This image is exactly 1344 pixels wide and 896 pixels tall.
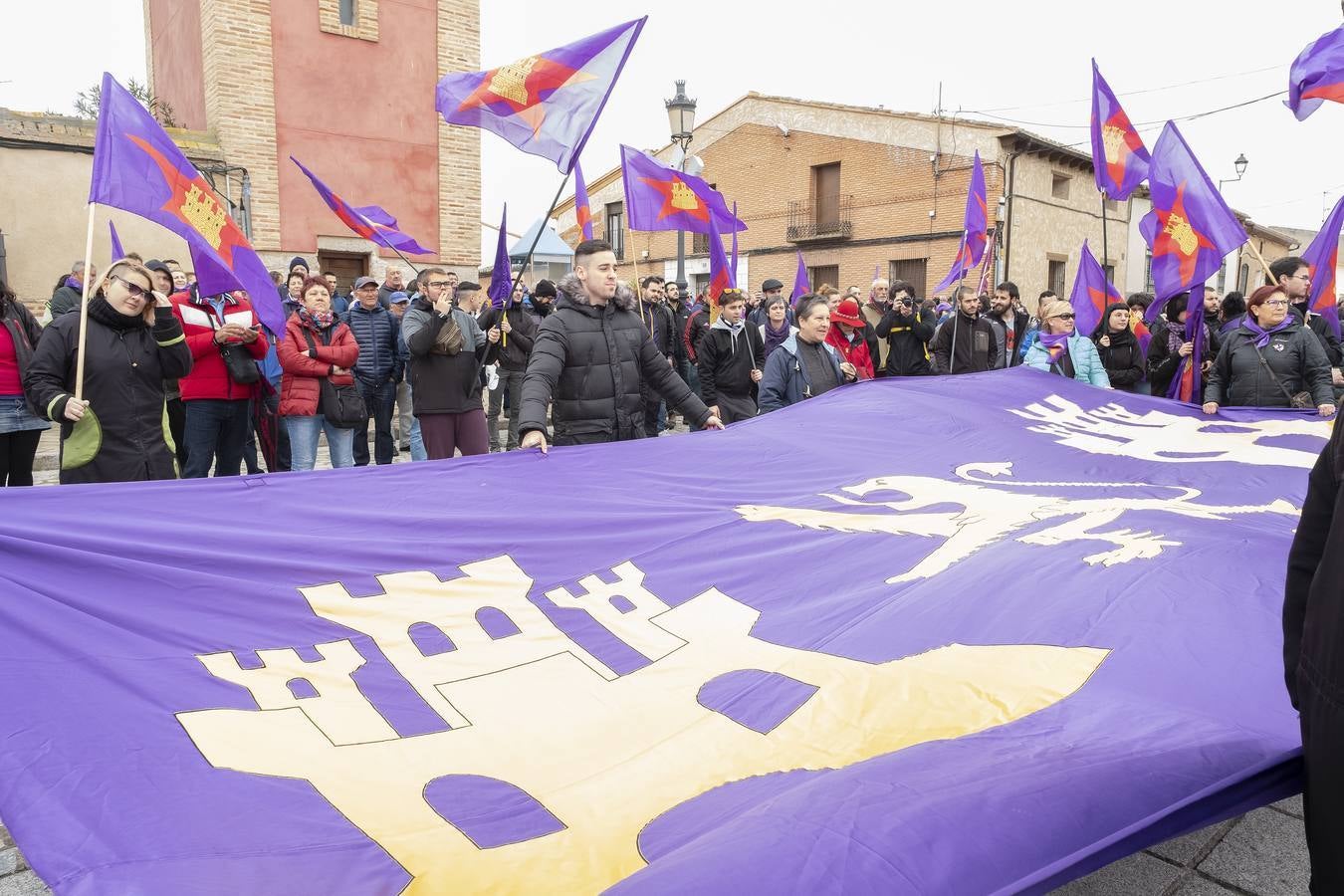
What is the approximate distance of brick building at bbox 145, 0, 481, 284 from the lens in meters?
15.4

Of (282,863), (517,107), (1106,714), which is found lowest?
(282,863)

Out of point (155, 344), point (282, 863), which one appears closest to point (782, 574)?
point (282, 863)

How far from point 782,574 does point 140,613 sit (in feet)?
6.52

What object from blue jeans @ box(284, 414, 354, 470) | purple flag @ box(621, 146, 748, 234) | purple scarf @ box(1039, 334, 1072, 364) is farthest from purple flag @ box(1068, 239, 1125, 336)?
blue jeans @ box(284, 414, 354, 470)

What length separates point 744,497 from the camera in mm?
4098

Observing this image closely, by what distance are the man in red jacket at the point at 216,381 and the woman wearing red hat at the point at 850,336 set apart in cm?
454

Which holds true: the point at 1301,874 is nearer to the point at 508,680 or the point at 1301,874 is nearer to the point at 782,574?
the point at 782,574

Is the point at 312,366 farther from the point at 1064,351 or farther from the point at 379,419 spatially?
the point at 1064,351

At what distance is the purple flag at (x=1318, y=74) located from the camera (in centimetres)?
530

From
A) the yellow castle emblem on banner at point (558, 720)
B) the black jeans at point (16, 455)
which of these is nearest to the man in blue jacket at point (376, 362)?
the black jeans at point (16, 455)

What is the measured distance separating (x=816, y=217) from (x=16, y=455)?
27387 mm

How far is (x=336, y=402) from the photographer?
6598mm

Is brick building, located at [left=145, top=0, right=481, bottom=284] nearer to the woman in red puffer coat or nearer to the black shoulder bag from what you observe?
the woman in red puffer coat

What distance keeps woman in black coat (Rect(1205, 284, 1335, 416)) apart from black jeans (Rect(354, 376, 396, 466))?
622 cm
